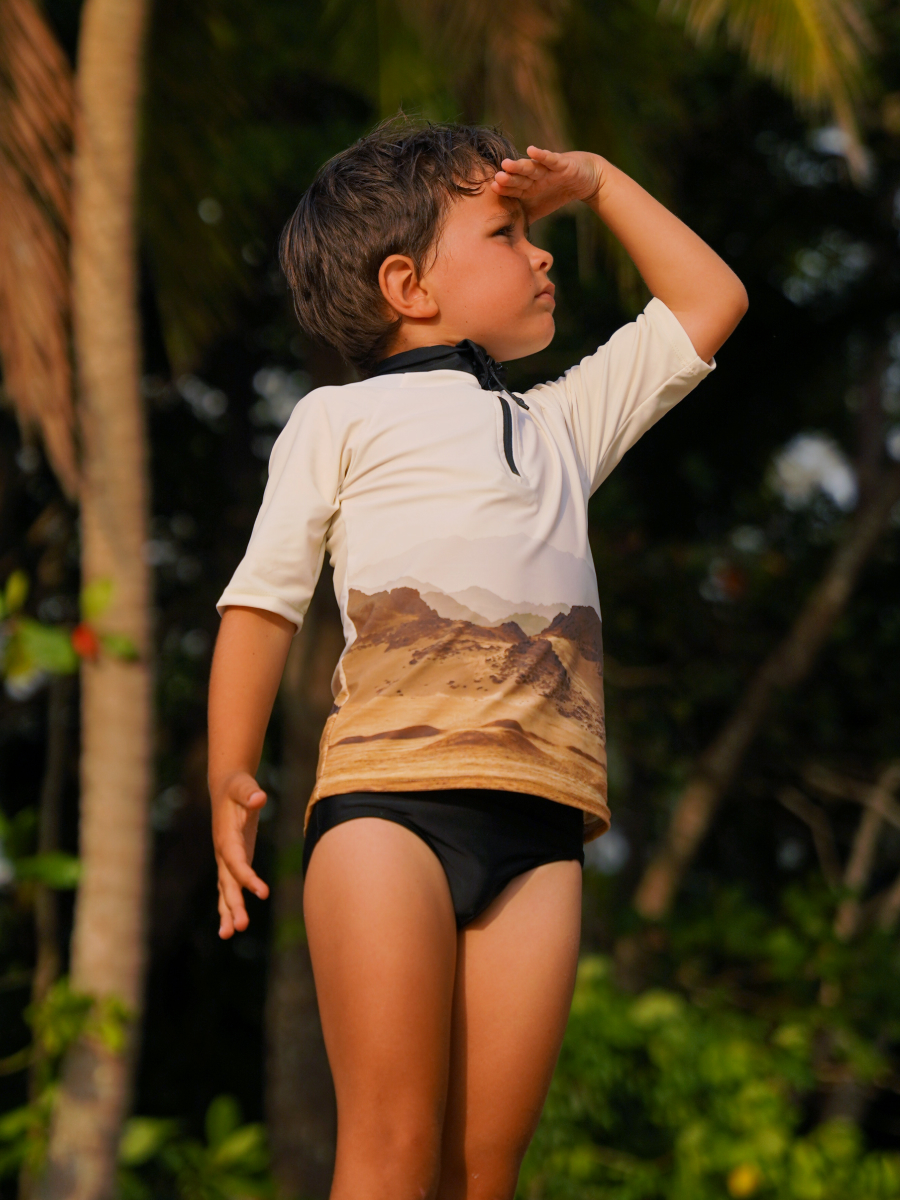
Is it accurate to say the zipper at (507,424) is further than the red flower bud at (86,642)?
No

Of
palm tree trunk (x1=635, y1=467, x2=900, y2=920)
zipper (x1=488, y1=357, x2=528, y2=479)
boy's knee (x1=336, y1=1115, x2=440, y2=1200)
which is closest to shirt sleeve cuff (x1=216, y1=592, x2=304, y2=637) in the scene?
zipper (x1=488, y1=357, x2=528, y2=479)

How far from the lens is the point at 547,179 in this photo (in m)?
1.68

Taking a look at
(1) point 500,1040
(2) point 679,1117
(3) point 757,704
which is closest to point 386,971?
(1) point 500,1040

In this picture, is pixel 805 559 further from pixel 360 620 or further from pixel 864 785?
pixel 360 620

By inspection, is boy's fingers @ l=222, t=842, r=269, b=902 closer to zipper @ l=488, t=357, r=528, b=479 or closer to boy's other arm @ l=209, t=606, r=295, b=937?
boy's other arm @ l=209, t=606, r=295, b=937

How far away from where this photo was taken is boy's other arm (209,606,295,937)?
4.66 ft

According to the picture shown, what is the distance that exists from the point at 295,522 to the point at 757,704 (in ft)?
21.2

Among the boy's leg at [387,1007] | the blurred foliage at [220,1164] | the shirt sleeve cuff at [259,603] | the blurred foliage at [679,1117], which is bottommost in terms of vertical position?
the blurred foliage at [679,1117]

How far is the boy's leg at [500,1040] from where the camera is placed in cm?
146

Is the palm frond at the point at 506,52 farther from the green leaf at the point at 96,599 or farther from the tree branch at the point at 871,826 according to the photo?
the tree branch at the point at 871,826

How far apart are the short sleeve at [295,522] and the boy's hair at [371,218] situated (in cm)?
17

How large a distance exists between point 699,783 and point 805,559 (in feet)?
5.36

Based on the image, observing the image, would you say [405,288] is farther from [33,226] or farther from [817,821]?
[817,821]

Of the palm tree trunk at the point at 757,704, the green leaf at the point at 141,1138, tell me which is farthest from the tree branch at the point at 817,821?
the green leaf at the point at 141,1138
